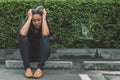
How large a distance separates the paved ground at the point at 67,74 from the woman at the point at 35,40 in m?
0.22

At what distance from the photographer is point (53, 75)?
7.61 m

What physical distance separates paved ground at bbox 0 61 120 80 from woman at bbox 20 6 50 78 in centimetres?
22

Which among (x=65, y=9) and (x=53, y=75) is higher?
(x=65, y=9)

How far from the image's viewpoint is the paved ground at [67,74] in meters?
7.40

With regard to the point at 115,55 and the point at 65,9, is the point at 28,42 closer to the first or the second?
the point at 65,9

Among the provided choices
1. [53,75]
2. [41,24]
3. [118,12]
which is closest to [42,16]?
[41,24]

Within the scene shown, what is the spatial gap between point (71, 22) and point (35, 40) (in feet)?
5.39

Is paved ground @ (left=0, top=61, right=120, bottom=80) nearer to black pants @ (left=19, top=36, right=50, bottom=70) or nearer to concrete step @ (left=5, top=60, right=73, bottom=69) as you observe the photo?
concrete step @ (left=5, top=60, right=73, bottom=69)

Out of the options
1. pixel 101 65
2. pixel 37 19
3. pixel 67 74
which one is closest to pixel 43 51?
pixel 37 19

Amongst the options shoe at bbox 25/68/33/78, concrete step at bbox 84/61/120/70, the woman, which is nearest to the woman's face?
the woman

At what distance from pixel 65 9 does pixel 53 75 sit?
200 centimetres

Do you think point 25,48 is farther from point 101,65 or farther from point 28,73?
point 101,65

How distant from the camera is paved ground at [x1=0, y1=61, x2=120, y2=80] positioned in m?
7.40

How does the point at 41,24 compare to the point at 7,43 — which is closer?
the point at 41,24
